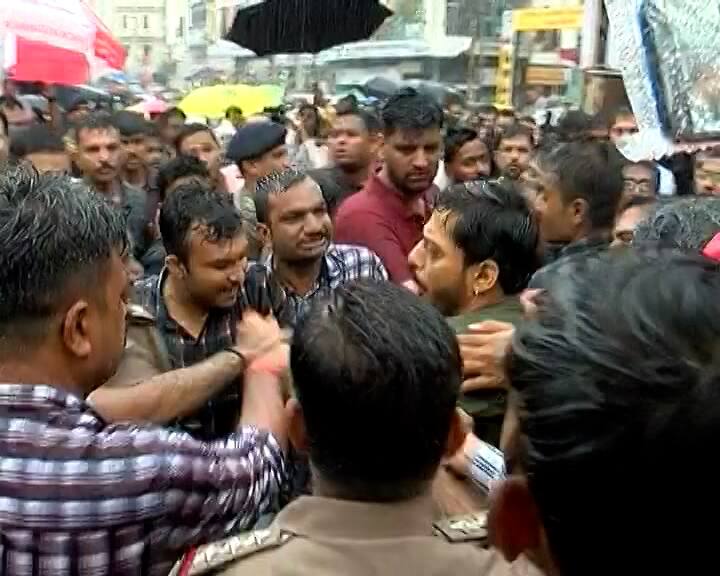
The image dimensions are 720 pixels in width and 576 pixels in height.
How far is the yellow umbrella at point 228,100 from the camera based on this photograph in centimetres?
1543

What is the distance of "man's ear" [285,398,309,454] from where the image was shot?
1.46 meters

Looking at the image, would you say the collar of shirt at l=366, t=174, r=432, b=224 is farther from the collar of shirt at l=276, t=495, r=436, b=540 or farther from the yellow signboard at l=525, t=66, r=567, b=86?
the yellow signboard at l=525, t=66, r=567, b=86

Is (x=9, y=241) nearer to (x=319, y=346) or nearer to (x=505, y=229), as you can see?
(x=319, y=346)

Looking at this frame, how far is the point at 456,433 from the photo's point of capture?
1.59m

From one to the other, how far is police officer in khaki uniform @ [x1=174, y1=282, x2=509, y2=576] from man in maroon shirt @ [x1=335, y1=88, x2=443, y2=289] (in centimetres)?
221

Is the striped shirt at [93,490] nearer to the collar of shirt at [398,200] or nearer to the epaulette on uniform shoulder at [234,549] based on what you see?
the epaulette on uniform shoulder at [234,549]

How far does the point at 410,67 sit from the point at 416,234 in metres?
28.0

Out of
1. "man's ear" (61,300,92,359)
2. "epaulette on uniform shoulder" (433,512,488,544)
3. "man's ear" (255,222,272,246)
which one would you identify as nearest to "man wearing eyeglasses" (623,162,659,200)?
"man's ear" (255,222,272,246)

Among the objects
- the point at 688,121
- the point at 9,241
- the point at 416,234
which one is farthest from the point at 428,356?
the point at 416,234

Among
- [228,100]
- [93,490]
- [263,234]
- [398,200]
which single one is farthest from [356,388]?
[228,100]

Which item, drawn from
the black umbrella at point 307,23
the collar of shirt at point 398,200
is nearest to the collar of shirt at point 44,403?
the collar of shirt at point 398,200

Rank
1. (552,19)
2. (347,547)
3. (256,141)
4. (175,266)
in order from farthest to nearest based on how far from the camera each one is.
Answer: (552,19)
(256,141)
(175,266)
(347,547)

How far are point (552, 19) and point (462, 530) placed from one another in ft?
50.4

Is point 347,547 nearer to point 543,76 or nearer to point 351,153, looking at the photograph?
point 351,153
